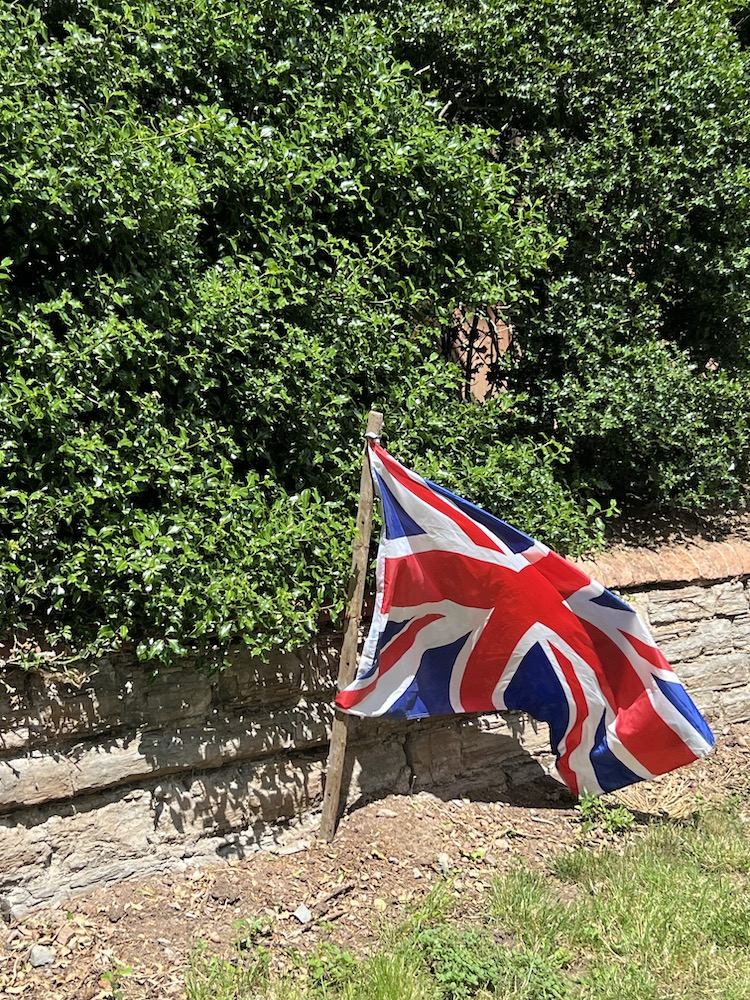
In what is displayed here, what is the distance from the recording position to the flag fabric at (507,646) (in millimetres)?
3586

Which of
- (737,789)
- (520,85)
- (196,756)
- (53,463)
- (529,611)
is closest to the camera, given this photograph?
(53,463)

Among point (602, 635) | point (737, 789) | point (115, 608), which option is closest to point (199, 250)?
point (115, 608)

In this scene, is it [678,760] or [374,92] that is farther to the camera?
[374,92]

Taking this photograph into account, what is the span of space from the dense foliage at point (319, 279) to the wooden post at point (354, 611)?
15 cm

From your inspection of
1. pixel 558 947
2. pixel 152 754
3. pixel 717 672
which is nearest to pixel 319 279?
pixel 152 754

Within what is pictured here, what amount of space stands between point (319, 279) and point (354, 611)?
1526 mm

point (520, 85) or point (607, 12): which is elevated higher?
point (607, 12)

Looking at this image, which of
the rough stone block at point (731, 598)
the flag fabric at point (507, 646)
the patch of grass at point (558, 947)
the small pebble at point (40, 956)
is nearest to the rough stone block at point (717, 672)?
the rough stone block at point (731, 598)

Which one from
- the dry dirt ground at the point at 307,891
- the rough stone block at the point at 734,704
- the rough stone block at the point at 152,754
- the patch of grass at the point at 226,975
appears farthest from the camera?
the rough stone block at the point at 734,704

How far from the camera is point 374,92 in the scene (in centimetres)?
411

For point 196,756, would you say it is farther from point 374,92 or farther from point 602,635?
point 374,92

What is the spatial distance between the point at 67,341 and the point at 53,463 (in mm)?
456

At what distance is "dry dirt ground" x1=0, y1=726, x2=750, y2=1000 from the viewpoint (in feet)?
9.78

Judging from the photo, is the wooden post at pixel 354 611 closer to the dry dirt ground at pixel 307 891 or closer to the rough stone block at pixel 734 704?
the dry dirt ground at pixel 307 891
